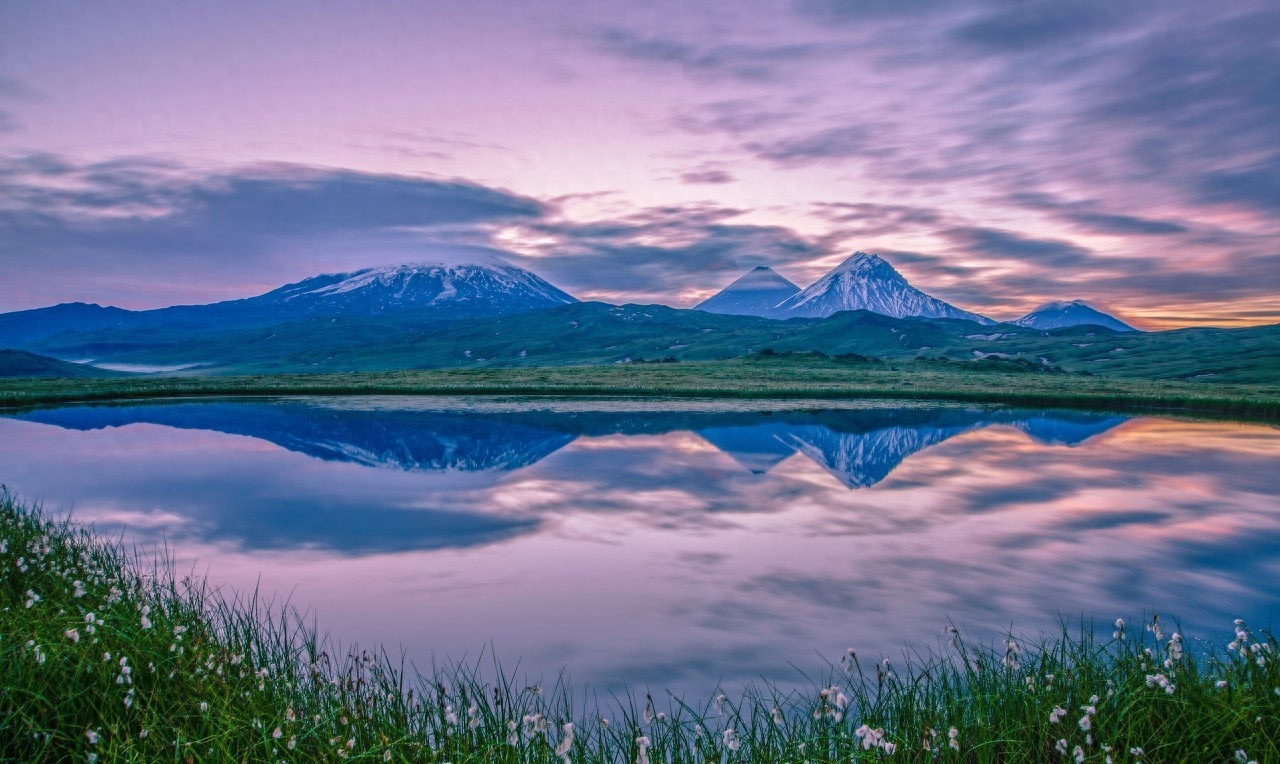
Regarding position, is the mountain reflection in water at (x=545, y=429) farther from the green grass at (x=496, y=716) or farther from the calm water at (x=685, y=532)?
the green grass at (x=496, y=716)

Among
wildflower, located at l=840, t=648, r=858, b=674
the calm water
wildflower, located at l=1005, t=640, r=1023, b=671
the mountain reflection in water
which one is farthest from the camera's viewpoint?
the mountain reflection in water

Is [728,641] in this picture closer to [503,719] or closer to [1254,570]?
[503,719]

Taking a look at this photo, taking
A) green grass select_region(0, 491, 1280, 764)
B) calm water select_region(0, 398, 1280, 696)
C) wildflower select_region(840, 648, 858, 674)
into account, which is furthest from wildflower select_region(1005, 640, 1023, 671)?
calm water select_region(0, 398, 1280, 696)

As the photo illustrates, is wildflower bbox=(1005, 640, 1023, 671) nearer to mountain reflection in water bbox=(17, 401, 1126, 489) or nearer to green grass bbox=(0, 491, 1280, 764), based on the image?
green grass bbox=(0, 491, 1280, 764)

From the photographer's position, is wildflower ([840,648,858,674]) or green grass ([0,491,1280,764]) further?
wildflower ([840,648,858,674])

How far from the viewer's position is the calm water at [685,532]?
13.6m

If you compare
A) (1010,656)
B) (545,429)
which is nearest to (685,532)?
(1010,656)

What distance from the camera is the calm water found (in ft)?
44.8

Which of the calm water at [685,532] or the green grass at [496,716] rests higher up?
the green grass at [496,716]

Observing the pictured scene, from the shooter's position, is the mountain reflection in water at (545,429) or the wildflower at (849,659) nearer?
the wildflower at (849,659)

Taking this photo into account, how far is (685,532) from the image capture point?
21.1m

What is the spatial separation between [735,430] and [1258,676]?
1568 inches

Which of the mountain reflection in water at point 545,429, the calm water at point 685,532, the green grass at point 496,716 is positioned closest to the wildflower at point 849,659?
the green grass at point 496,716

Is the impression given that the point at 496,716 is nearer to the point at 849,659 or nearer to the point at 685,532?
the point at 849,659
